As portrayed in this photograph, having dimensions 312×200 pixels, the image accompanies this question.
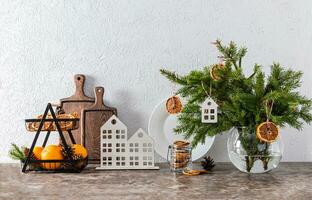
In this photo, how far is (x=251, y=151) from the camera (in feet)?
6.09

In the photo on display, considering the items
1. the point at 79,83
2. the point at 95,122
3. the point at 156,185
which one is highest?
the point at 79,83

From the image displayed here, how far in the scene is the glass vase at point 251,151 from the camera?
185cm

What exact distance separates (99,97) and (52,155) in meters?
0.35

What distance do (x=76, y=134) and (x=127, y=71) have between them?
325 mm

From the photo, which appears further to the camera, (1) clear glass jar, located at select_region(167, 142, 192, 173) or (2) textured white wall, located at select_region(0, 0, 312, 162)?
(2) textured white wall, located at select_region(0, 0, 312, 162)

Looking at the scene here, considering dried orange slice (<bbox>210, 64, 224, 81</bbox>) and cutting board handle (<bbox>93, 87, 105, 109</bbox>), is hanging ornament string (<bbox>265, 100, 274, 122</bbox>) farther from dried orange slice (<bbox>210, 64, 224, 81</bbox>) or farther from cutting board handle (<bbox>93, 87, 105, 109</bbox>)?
cutting board handle (<bbox>93, 87, 105, 109</bbox>)

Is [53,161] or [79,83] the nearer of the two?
[53,161]

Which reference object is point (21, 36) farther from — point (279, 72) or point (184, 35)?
point (279, 72)

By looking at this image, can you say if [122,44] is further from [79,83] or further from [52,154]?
[52,154]

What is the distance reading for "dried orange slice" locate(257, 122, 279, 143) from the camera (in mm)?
1777

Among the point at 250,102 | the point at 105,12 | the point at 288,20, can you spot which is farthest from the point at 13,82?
the point at 288,20

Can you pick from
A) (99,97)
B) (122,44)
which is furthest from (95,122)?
(122,44)

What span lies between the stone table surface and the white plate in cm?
14

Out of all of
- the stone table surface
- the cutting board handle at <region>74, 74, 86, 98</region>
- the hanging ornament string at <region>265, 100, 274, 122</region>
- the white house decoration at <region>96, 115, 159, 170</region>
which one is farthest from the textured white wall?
the hanging ornament string at <region>265, 100, 274, 122</region>
